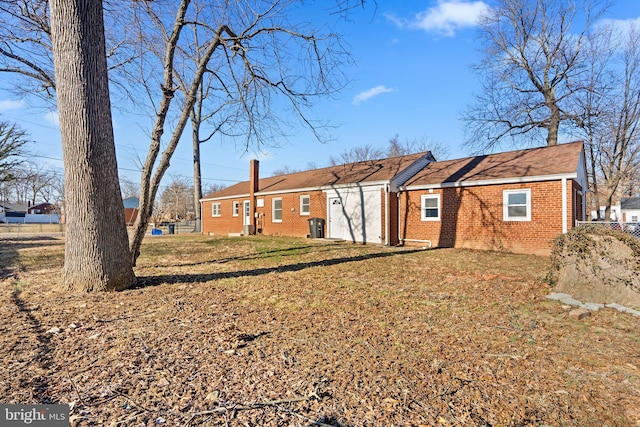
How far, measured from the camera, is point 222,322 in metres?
4.18

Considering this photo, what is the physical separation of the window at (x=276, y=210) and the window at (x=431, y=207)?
8.78 metres

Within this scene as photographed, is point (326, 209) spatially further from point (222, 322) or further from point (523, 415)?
point (523, 415)

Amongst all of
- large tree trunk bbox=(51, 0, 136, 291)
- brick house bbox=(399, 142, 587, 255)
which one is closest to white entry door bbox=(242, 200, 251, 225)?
brick house bbox=(399, 142, 587, 255)

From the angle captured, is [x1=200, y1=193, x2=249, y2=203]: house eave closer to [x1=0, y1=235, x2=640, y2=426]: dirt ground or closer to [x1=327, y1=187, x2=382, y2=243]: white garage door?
[x1=327, y1=187, x2=382, y2=243]: white garage door

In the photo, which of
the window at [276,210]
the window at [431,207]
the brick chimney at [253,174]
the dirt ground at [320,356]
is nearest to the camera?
the dirt ground at [320,356]

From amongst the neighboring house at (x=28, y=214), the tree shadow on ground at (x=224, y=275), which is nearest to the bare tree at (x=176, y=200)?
the neighboring house at (x=28, y=214)

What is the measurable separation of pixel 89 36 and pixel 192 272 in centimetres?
491

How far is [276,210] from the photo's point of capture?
1925 cm

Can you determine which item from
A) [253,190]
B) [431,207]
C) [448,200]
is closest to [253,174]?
[253,190]

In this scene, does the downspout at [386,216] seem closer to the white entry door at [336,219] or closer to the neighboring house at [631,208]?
the white entry door at [336,219]

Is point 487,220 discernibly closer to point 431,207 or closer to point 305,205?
point 431,207

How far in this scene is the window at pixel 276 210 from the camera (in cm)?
1900

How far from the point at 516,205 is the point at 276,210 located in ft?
40.6

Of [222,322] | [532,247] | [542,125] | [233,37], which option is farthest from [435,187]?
[542,125]
